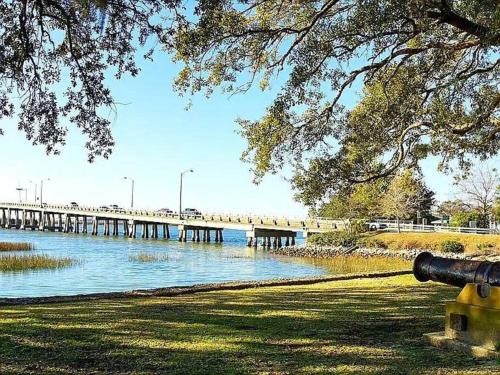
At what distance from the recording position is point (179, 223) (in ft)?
276

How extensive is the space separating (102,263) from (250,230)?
3393 cm

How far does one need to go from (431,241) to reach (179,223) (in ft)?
144

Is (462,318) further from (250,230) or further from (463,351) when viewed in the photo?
(250,230)

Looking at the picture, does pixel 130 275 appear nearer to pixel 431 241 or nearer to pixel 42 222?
pixel 431 241

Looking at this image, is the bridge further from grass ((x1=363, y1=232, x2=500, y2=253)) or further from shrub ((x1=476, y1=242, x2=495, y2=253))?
shrub ((x1=476, y1=242, x2=495, y2=253))

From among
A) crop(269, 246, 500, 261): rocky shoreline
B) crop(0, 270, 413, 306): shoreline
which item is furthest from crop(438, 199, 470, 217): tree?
crop(0, 270, 413, 306): shoreline

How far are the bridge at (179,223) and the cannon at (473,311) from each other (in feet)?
188

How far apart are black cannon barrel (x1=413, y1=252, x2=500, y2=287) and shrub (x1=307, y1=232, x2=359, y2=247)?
46.8 metres

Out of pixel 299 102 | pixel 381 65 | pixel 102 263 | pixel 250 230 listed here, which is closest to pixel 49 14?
pixel 299 102

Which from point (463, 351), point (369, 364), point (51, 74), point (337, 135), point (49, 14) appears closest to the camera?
point (369, 364)

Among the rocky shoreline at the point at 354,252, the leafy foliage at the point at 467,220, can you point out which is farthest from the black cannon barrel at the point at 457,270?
the leafy foliage at the point at 467,220

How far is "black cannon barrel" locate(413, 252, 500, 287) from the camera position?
6.77 meters

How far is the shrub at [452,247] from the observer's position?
42406 mm

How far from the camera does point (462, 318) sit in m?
6.88
